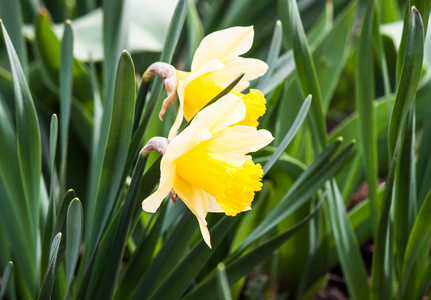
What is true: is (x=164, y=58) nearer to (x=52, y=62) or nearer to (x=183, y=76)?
(x=183, y=76)

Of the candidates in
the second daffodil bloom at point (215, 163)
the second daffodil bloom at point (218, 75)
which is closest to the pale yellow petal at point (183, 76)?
the second daffodil bloom at point (218, 75)

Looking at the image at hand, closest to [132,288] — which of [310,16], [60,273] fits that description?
[60,273]

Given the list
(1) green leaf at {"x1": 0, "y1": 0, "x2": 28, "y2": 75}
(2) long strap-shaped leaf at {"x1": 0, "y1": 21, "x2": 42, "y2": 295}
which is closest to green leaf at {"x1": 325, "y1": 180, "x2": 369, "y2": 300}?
(2) long strap-shaped leaf at {"x1": 0, "y1": 21, "x2": 42, "y2": 295}

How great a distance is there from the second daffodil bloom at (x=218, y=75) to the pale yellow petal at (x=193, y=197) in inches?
3.5

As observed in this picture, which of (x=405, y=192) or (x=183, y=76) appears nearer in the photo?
(x=183, y=76)

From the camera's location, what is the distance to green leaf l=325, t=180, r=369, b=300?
0.93 metres

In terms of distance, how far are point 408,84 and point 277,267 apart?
53 centimetres

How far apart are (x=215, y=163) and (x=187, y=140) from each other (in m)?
0.05

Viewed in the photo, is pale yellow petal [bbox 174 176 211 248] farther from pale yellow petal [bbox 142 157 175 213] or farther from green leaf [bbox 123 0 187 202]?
green leaf [bbox 123 0 187 202]

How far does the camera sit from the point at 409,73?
0.73 m

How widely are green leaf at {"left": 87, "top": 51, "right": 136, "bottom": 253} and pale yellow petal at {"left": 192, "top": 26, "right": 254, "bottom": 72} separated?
8 centimetres

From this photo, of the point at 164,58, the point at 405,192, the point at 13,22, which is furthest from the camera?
the point at 13,22

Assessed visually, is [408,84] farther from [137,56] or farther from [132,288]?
[137,56]

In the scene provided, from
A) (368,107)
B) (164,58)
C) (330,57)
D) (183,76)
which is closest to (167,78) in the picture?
(183,76)
